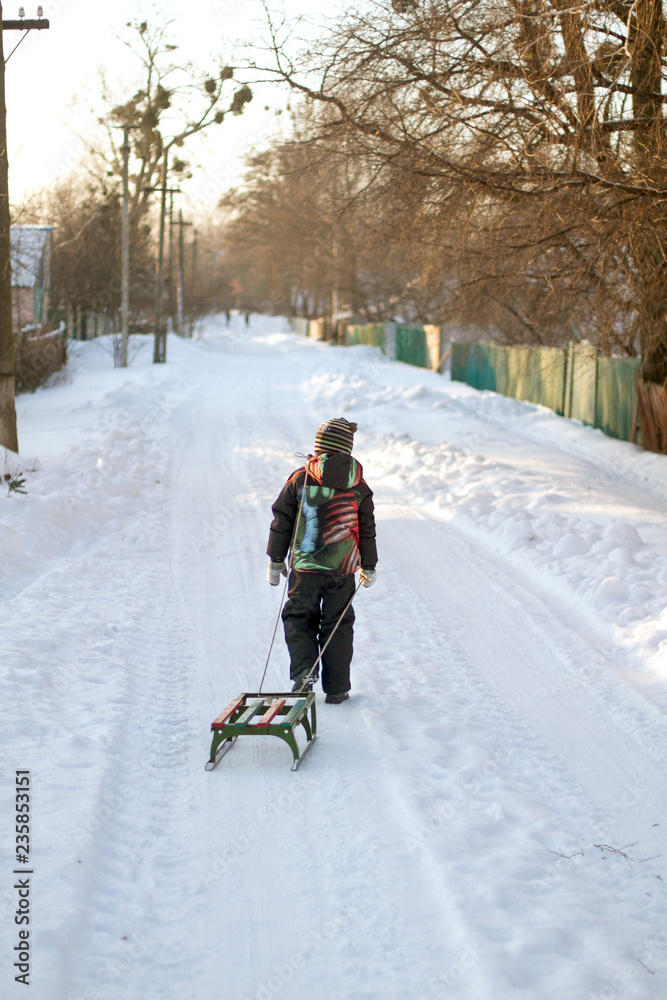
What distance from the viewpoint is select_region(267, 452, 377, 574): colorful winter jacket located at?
5.49 metres

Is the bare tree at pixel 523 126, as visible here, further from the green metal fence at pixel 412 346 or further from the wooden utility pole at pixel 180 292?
the wooden utility pole at pixel 180 292

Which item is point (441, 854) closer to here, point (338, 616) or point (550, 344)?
point (338, 616)

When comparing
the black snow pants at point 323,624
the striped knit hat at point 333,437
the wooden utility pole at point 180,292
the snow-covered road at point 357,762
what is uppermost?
the wooden utility pole at point 180,292

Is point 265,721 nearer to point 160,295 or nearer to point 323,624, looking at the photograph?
point 323,624

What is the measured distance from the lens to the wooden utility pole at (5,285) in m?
10.4

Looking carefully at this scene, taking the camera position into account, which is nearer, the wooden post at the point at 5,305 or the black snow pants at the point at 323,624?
the black snow pants at the point at 323,624

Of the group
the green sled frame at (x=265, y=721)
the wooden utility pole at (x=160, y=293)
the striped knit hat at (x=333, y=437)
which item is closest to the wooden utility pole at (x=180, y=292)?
the wooden utility pole at (x=160, y=293)

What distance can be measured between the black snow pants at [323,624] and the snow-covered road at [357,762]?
0.25m

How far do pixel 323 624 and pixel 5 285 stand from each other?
7289mm

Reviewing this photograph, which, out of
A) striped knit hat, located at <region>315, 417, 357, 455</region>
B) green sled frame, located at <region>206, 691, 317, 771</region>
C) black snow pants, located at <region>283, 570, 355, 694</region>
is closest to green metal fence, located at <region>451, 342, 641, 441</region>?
striped knit hat, located at <region>315, 417, 357, 455</region>

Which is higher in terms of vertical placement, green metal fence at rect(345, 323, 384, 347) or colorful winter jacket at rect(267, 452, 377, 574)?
green metal fence at rect(345, 323, 384, 347)

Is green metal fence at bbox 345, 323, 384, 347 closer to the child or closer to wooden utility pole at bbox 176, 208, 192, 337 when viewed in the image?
wooden utility pole at bbox 176, 208, 192, 337

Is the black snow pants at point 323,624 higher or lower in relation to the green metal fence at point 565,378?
lower

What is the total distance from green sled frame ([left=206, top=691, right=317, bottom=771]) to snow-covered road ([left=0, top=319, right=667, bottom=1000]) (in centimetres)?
10
